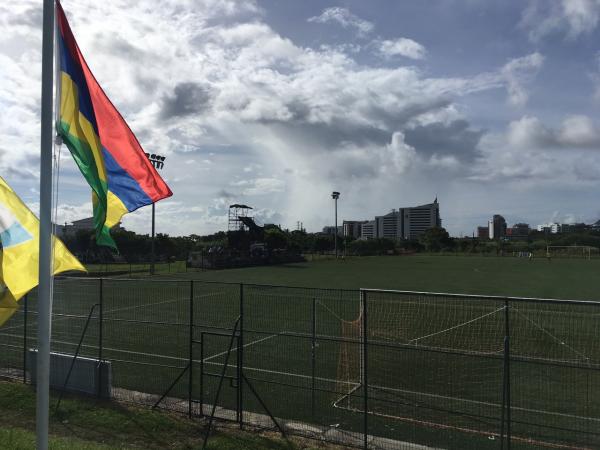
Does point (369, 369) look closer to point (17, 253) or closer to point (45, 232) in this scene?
point (17, 253)

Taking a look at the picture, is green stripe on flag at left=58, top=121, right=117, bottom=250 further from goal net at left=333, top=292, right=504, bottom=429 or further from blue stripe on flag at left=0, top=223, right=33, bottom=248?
goal net at left=333, top=292, right=504, bottom=429

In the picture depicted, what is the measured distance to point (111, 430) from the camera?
9336 millimetres

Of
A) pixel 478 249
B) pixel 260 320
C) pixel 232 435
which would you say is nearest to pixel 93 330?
pixel 260 320

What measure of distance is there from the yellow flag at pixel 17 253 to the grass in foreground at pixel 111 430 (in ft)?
9.40

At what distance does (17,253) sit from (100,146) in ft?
5.63

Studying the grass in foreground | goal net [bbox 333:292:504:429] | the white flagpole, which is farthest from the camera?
goal net [bbox 333:292:504:429]

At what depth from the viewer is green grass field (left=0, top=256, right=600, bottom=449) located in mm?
9758

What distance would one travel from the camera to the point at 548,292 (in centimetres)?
3412

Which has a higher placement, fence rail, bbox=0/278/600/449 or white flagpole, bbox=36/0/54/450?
white flagpole, bbox=36/0/54/450

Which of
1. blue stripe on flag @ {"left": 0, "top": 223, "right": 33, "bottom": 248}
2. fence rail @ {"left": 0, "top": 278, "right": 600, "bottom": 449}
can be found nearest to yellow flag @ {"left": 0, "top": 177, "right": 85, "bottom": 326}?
blue stripe on flag @ {"left": 0, "top": 223, "right": 33, "bottom": 248}

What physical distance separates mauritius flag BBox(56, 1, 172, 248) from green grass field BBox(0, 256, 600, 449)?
11.8ft

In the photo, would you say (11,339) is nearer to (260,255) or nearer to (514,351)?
(514,351)

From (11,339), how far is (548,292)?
30452 millimetres

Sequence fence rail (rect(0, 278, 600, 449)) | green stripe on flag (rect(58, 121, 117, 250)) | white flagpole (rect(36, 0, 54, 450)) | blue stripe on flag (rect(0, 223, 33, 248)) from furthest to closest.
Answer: fence rail (rect(0, 278, 600, 449)), blue stripe on flag (rect(0, 223, 33, 248)), green stripe on flag (rect(58, 121, 117, 250)), white flagpole (rect(36, 0, 54, 450))
